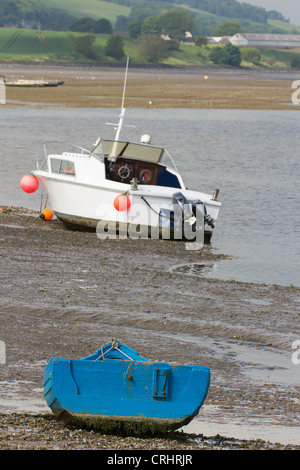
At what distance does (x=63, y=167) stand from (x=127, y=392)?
514 inches

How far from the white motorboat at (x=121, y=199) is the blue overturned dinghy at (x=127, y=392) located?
1169 centimetres

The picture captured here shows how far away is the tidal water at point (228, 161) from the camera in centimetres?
1981

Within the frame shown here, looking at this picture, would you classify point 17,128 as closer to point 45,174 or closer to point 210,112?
point 210,112

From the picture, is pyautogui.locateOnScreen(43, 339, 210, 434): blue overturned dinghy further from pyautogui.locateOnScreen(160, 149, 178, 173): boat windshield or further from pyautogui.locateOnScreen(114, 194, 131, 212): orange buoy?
pyautogui.locateOnScreen(160, 149, 178, 173): boat windshield

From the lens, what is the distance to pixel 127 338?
12250mm

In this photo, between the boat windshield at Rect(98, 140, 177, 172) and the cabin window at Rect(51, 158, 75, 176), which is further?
the boat windshield at Rect(98, 140, 177, 172)

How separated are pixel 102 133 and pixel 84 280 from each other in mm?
30735

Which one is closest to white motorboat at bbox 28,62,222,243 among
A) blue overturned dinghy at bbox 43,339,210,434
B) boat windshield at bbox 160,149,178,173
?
boat windshield at bbox 160,149,178,173

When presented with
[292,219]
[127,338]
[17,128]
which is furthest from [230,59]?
[127,338]

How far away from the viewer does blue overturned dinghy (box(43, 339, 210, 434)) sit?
26.9ft

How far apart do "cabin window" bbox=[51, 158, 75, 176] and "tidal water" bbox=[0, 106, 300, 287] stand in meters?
3.72

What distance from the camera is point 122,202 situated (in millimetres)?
19750

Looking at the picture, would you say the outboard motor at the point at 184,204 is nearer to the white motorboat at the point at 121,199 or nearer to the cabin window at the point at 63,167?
the white motorboat at the point at 121,199

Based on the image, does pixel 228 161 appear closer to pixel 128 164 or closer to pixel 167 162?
pixel 167 162
